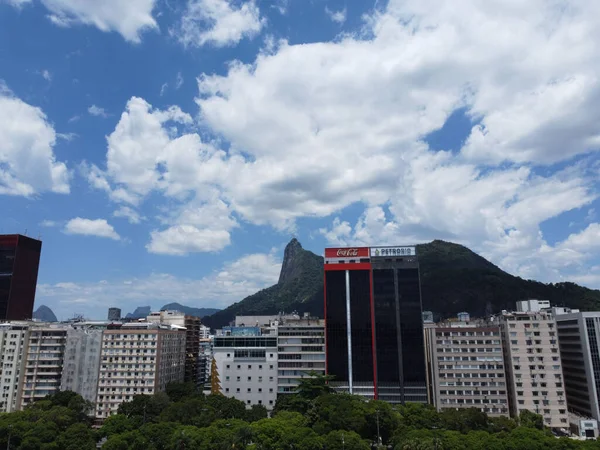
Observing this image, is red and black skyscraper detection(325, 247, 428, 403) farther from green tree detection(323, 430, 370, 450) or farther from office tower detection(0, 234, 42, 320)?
office tower detection(0, 234, 42, 320)

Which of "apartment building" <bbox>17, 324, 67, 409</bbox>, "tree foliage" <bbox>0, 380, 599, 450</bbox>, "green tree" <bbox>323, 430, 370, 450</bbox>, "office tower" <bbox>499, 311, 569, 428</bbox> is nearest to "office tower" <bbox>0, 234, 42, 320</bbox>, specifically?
"apartment building" <bbox>17, 324, 67, 409</bbox>

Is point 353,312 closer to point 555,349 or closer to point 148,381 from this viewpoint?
point 555,349

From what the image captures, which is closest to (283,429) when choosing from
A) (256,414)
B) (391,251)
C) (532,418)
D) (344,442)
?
(344,442)

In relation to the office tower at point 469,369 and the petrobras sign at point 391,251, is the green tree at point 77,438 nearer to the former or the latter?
the petrobras sign at point 391,251

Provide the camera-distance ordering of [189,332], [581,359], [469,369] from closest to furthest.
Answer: [581,359]
[469,369]
[189,332]

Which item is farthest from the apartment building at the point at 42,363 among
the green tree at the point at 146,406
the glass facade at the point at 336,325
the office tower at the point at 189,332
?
the glass facade at the point at 336,325

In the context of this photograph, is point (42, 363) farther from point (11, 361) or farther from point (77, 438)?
point (77, 438)
